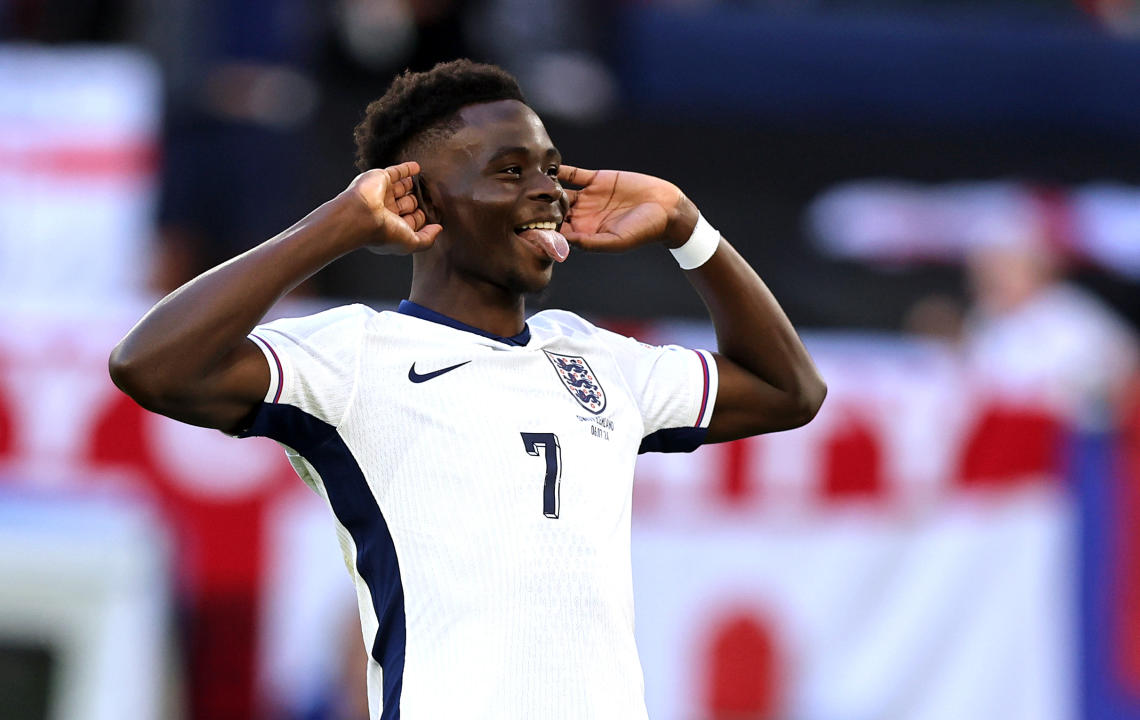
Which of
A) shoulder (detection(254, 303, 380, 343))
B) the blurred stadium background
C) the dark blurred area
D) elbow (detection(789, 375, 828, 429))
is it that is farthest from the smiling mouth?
the dark blurred area

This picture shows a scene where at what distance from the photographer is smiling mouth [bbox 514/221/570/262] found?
3215mm

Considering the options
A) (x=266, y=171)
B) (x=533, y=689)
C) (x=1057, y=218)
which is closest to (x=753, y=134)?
(x=1057, y=218)

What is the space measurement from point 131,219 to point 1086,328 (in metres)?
4.41

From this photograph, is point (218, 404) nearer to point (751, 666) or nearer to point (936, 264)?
point (751, 666)

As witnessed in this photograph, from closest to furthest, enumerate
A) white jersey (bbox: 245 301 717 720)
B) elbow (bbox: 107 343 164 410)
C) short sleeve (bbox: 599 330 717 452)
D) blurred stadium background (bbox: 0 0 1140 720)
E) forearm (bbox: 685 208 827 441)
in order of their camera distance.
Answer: elbow (bbox: 107 343 164 410) < white jersey (bbox: 245 301 717 720) < short sleeve (bbox: 599 330 717 452) < forearm (bbox: 685 208 827 441) < blurred stadium background (bbox: 0 0 1140 720)

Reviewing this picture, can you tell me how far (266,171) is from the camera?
771 centimetres

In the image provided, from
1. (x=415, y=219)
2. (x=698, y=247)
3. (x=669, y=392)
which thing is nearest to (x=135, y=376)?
(x=415, y=219)

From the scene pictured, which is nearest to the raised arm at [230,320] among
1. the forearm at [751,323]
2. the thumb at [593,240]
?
the thumb at [593,240]

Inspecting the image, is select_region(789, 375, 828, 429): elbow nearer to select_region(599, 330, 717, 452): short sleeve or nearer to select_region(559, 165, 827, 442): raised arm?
select_region(559, 165, 827, 442): raised arm

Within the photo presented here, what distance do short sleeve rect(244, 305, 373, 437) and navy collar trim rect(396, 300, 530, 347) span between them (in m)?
0.15

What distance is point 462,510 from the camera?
3.04m

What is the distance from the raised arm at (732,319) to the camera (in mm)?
3480

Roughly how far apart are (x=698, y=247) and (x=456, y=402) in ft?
2.31

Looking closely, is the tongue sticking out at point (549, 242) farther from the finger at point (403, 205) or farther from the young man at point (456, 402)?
the finger at point (403, 205)
